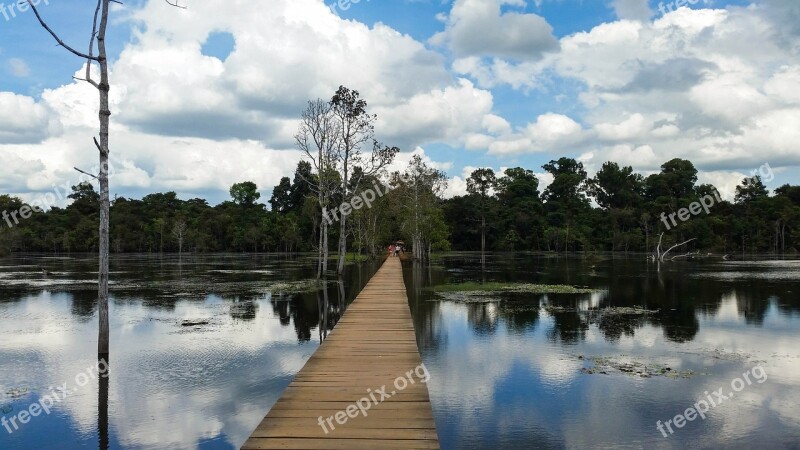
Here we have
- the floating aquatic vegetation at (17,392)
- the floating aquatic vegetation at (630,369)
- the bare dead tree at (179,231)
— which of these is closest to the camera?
the floating aquatic vegetation at (17,392)

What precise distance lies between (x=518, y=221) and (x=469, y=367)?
84.5 m

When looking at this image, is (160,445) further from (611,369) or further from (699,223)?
(699,223)

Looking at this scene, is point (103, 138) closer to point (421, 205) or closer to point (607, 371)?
point (607, 371)

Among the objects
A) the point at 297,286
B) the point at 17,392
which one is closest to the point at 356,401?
the point at 17,392

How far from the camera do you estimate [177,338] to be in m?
15.5

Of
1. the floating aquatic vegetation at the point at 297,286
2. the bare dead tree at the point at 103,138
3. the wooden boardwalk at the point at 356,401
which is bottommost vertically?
the wooden boardwalk at the point at 356,401

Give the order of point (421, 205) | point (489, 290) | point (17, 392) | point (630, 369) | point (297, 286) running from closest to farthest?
point (17, 392), point (630, 369), point (489, 290), point (297, 286), point (421, 205)

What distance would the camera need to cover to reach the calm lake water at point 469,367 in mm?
8523

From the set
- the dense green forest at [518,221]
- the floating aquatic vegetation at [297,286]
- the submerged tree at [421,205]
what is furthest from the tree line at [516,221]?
the floating aquatic vegetation at [297,286]

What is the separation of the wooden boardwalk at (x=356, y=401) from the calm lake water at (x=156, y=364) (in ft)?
3.08

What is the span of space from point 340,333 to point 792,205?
103 m

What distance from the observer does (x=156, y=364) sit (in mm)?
12562

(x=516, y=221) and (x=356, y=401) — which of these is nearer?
(x=356, y=401)

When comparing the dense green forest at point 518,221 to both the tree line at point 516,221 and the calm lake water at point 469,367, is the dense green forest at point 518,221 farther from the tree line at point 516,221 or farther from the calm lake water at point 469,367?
the calm lake water at point 469,367
